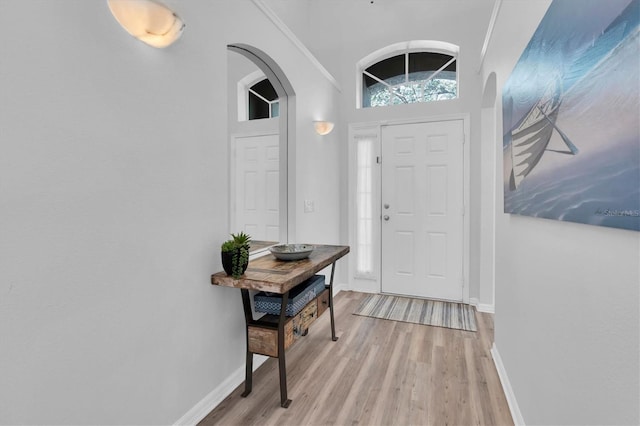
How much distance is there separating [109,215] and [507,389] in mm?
2315

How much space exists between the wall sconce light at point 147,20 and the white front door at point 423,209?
289cm

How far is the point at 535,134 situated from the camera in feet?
4.21

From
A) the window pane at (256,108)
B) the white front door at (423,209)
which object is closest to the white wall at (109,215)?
the window pane at (256,108)

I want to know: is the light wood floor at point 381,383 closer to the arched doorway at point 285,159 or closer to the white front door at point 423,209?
the white front door at point 423,209

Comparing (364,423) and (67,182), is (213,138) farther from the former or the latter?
Answer: (364,423)

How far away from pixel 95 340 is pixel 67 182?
2.00 ft

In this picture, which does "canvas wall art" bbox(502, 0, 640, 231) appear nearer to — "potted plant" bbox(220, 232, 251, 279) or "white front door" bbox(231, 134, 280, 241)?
"potted plant" bbox(220, 232, 251, 279)

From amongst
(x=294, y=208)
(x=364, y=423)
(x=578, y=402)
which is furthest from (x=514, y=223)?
(x=294, y=208)

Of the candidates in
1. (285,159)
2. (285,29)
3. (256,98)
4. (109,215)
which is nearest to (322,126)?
(285,159)

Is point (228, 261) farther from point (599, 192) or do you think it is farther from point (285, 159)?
point (599, 192)

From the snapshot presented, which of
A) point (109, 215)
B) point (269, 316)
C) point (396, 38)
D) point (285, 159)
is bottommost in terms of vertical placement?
point (269, 316)

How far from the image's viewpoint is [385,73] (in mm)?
4066

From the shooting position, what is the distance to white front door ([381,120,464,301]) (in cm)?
363

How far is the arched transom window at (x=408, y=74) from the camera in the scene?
3.78 m
